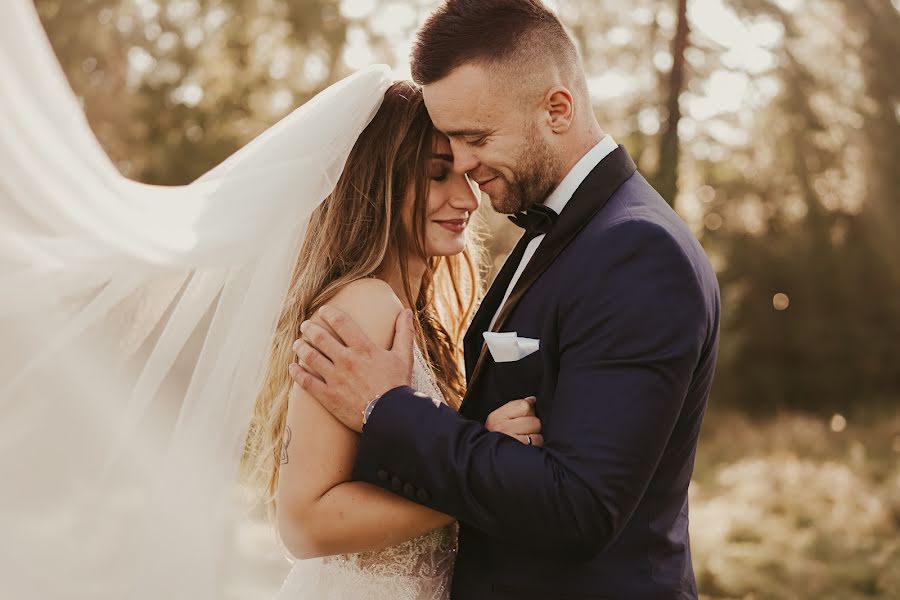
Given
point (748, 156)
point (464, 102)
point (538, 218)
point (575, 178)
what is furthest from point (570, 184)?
point (748, 156)

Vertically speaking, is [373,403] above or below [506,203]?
below

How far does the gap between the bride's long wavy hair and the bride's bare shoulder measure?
0.09 metres

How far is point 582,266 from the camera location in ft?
7.02

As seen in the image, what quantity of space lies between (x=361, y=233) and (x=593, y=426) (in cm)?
100

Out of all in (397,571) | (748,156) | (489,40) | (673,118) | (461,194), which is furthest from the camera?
(748,156)

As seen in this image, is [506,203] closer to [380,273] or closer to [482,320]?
[482,320]

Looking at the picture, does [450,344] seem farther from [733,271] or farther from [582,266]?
[733,271]

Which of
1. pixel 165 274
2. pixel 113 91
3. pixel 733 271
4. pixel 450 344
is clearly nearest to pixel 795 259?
pixel 733 271

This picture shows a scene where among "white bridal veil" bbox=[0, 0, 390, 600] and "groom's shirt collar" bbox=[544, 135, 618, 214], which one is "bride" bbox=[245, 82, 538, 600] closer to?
"white bridal veil" bbox=[0, 0, 390, 600]

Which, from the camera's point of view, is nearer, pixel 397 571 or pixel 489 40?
pixel 489 40

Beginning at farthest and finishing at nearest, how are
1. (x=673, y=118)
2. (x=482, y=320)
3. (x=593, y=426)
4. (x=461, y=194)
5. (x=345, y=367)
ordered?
(x=673, y=118) < (x=461, y=194) < (x=482, y=320) < (x=345, y=367) < (x=593, y=426)

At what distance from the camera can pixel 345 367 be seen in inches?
87.7

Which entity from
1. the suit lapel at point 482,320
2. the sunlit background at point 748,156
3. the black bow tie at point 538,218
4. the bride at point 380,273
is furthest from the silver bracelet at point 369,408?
the sunlit background at point 748,156

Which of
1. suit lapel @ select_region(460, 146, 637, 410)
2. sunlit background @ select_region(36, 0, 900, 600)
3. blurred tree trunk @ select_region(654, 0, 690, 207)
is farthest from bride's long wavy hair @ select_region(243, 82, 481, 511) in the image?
A: sunlit background @ select_region(36, 0, 900, 600)
